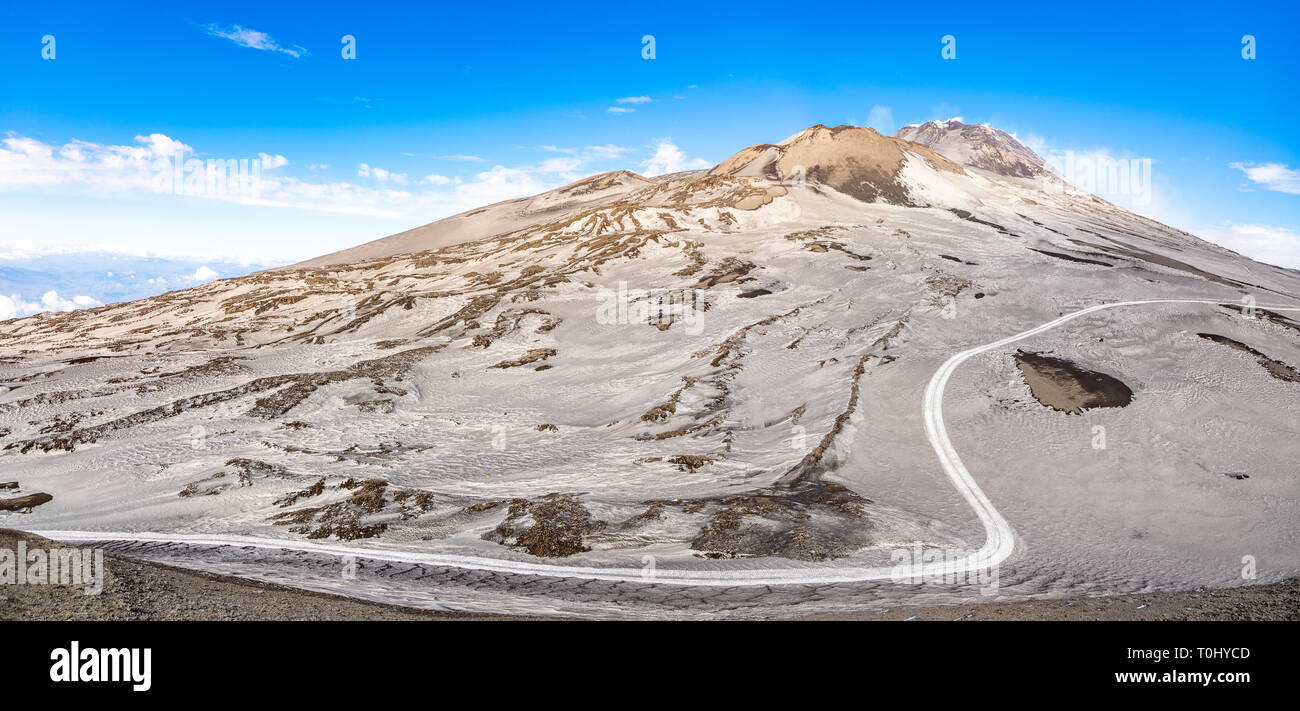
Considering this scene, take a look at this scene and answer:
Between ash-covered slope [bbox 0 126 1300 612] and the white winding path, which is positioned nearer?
the white winding path

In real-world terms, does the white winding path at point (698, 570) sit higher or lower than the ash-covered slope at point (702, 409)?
lower

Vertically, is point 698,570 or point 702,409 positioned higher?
point 702,409

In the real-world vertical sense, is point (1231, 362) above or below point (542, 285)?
below

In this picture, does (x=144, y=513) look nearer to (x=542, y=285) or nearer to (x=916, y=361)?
(x=916, y=361)

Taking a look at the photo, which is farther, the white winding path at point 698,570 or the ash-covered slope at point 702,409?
the ash-covered slope at point 702,409

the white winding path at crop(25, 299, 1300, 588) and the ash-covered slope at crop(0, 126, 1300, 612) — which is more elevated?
the ash-covered slope at crop(0, 126, 1300, 612)

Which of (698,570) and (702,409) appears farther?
(702,409)
